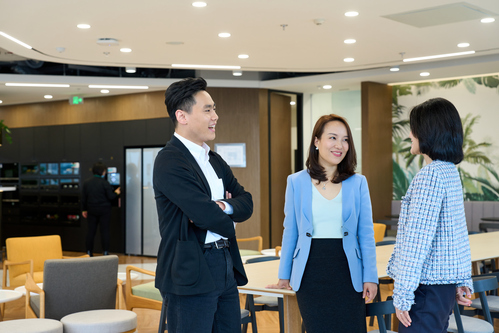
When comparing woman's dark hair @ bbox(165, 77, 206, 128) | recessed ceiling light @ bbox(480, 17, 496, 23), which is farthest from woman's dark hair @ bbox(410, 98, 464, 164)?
recessed ceiling light @ bbox(480, 17, 496, 23)

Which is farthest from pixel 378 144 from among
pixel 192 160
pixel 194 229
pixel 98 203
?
pixel 194 229

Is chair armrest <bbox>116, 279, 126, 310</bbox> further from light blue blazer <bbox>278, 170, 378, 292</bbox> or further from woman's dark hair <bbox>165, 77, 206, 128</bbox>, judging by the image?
woman's dark hair <bbox>165, 77, 206, 128</bbox>

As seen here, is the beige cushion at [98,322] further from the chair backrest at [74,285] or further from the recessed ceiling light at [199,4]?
the recessed ceiling light at [199,4]

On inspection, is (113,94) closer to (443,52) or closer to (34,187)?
(34,187)

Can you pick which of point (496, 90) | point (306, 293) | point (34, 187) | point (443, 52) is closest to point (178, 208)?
point (306, 293)

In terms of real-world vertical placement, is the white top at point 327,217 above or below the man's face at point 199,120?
below

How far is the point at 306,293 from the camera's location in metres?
2.95

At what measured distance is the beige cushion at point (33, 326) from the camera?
4.27 metres

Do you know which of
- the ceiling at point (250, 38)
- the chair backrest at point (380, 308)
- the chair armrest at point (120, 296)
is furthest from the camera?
the ceiling at point (250, 38)

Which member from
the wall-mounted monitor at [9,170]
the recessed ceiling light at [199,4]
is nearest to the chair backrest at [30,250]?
the recessed ceiling light at [199,4]

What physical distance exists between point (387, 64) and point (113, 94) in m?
5.56

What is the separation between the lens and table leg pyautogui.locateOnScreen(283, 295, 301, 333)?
3.25m

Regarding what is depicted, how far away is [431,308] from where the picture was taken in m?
2.42

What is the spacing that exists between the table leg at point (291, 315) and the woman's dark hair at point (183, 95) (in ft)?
4.27
